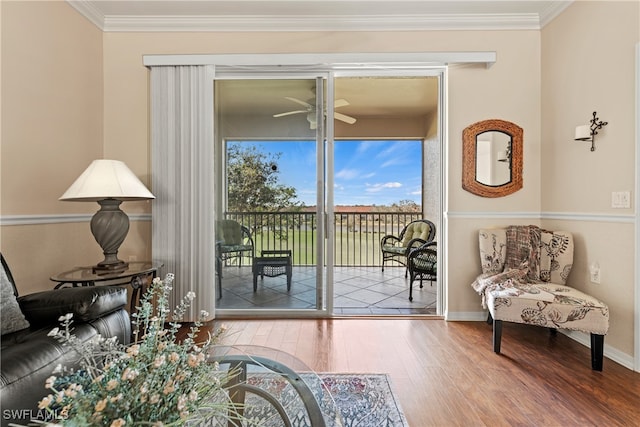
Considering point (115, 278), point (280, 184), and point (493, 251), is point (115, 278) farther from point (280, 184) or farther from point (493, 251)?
point (493, 251)

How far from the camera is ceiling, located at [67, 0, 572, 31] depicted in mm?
2727

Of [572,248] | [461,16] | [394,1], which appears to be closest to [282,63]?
[394,1]

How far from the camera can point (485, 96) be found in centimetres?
297

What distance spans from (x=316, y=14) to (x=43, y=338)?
3104 mm

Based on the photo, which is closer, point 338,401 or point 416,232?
point 338,401

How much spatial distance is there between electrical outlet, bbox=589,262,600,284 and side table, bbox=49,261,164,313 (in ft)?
11.2

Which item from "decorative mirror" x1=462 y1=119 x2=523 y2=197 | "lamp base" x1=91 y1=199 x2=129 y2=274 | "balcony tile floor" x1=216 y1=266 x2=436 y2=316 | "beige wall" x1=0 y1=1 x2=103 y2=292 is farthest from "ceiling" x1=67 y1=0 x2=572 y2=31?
"balcony tile floor" x1=216 y1=266 x2=436 y2=316

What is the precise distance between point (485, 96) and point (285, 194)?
2.18 metres

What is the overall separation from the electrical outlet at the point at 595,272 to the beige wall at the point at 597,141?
1.4 inches

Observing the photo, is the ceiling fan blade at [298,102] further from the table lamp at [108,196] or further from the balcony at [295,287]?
the table lamp at [108,196]

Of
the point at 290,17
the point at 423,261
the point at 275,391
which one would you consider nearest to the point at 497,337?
the point at 423,261

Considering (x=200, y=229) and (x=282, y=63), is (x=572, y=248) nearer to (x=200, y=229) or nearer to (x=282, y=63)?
(x=282, y=63)

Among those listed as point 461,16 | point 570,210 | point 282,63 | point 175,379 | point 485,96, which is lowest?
point 175,379

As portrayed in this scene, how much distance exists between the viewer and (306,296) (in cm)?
308
